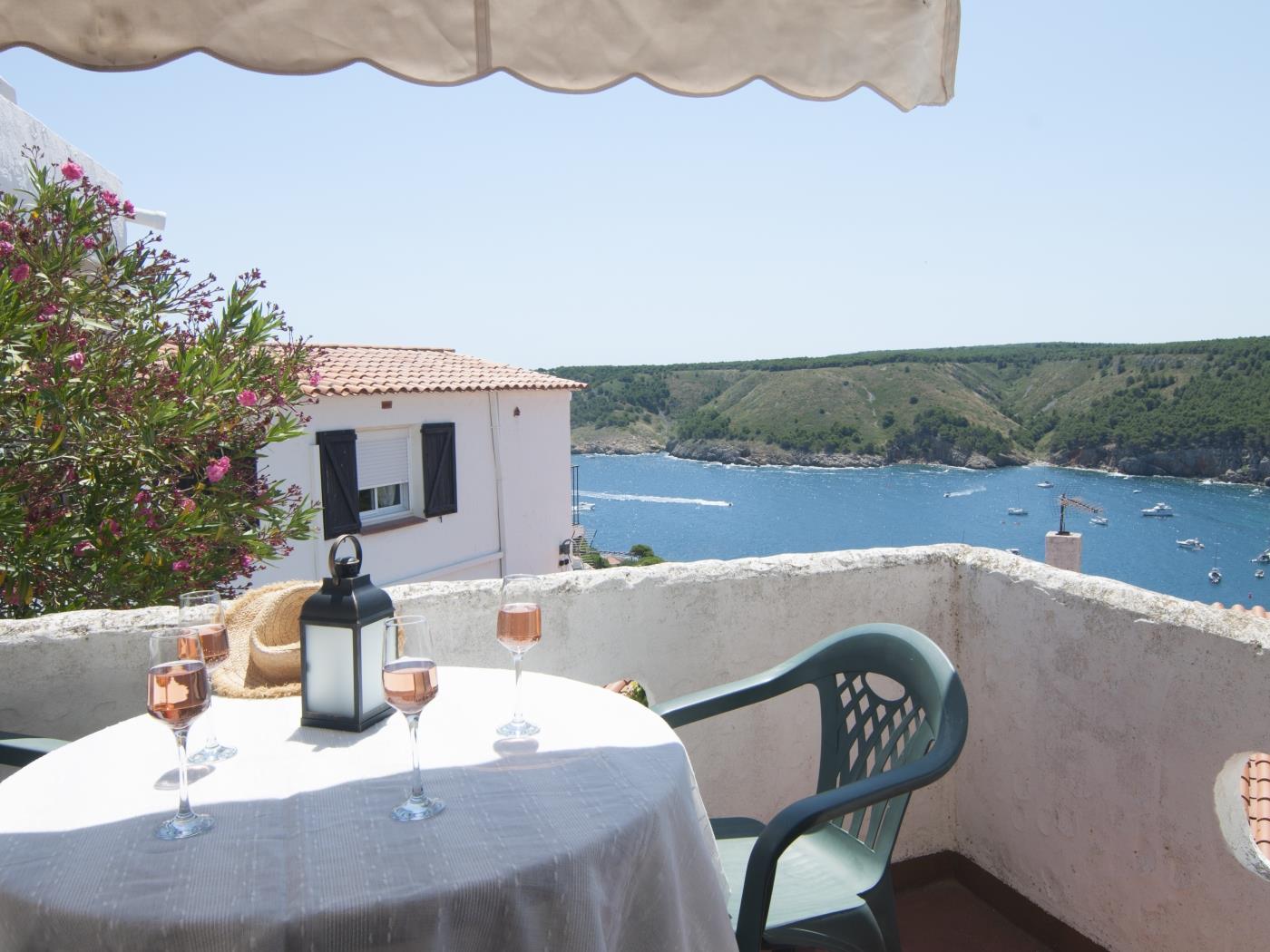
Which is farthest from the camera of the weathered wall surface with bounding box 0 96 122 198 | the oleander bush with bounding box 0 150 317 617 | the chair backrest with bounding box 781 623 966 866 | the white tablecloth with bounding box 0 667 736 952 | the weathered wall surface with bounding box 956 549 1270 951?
the weathered wall surface with bounding box 0 96 122 198

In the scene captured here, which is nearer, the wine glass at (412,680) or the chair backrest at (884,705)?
the wine glass at (412,680)

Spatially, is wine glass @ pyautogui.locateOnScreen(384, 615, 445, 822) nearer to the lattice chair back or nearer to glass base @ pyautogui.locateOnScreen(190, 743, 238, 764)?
glass base @ pyautogui.locateOnScreen(190, 743, 238, 764)

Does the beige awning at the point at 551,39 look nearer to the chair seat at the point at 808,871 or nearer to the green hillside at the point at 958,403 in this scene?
the chair seat at the point at 808,871

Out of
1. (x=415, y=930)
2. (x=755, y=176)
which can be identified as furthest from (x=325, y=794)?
(x=755, y=176)

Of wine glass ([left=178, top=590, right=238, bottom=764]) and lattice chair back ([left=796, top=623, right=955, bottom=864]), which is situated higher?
wine glass ([left=178, top=590, right=238, bottom=764])

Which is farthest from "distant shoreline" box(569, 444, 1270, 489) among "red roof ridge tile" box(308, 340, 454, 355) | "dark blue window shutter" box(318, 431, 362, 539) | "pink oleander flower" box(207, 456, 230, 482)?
"pink oleander flower" box(207, 456, 230, 482)

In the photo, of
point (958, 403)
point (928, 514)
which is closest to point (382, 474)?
point (928, 514)

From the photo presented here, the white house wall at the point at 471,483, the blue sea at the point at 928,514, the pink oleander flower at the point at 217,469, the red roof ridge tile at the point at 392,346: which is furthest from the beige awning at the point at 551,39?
the blue sea at the point at 928,514
